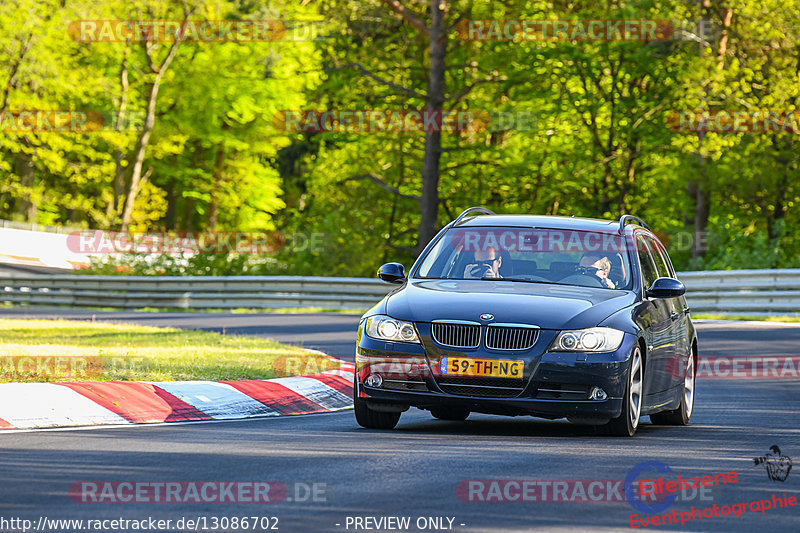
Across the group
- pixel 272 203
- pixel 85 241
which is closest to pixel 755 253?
pixel 85 241

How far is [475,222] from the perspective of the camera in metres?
11.2

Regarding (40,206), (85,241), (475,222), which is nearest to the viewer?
(475,222)

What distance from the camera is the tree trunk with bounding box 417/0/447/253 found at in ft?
110

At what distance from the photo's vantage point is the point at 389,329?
9484mm

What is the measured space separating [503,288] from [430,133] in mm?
24708

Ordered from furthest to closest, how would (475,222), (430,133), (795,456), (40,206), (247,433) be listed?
(40,206) → (430,133) → (475,222) → (247,433) → (795,456)

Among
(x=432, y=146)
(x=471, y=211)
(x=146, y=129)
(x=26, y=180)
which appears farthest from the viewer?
(x=26, y=180)

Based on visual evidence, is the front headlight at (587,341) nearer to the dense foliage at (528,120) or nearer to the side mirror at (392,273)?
the side mirror at (392,273)

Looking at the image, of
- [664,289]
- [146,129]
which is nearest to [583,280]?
[664,289]

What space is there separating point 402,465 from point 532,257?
10.8ft

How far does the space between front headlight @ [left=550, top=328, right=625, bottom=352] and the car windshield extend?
1056 mm

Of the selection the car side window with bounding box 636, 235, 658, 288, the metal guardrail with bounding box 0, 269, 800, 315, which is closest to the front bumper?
the car side window with bounding box 636, 235, 658, 288

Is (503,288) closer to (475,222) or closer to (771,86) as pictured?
(475,222)

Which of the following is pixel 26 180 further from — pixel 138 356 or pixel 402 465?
pixel 402 465
